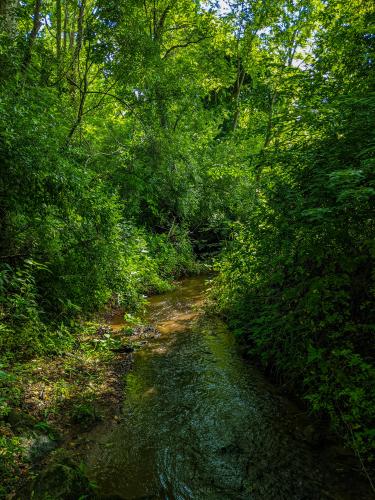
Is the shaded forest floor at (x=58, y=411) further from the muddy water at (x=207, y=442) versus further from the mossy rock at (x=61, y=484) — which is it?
the muddy water at (x=207, y=442)

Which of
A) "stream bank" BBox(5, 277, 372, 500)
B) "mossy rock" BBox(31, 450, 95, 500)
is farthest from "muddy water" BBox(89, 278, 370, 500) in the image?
"mossy rock" BBox(31, 450, 95, 500)

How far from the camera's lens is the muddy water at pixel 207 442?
10.7 feet

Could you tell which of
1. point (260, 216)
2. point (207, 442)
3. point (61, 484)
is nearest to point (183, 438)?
point (207, 442)

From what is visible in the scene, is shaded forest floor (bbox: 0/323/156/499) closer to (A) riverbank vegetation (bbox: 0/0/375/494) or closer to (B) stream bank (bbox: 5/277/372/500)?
(B) stream bank (bbox: 5/277/372/500)

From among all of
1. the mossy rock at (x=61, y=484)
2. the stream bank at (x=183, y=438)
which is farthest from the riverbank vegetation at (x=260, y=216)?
the mossy rock at (x=61, y=484)

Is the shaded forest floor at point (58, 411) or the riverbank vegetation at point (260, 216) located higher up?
the riverbank vegetation at point (260, 216)

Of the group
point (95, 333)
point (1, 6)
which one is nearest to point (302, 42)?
point (1, 6)

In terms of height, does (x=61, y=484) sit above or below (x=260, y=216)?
below

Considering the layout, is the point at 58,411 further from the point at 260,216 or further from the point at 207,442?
the point at 260,216

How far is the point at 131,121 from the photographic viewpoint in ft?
47.1

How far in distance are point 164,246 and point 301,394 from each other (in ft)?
31.6

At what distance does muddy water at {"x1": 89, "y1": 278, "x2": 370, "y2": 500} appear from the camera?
328cm

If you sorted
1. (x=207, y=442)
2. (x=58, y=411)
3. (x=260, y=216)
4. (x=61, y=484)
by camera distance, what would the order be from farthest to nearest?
(x=260, y=216) → (x=58, y=411) → (x=207, y=442) → (x=61, y=484)

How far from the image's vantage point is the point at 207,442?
3967 mm
